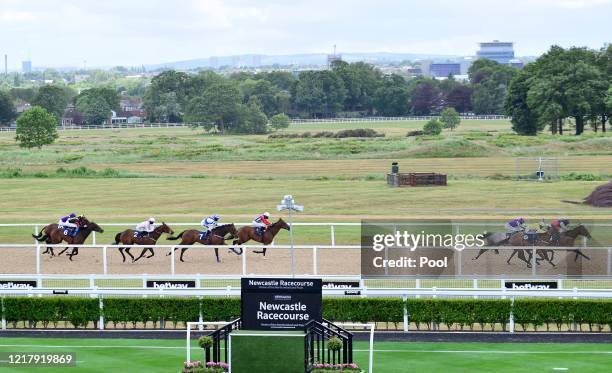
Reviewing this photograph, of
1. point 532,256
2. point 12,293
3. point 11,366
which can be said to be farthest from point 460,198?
point 11,366

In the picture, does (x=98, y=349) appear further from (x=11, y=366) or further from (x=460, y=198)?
(x=460, y=198)

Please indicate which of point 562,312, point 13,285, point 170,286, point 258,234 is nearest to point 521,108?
point 258,234

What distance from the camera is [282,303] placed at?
635 inches

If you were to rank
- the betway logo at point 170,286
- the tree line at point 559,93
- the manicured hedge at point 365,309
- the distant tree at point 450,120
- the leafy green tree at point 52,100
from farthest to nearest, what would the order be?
the leafy green tree at point 52,100 < the distant tree at point 450,120 < the tree line at point 559,93 < the betway logo at point 170,286 < the manicured hedge at point 365,309

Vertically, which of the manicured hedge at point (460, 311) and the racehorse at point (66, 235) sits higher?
the racehorse at point (66, 235)

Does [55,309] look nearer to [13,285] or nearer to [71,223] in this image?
[13,285]

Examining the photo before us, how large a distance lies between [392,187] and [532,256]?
2733cm

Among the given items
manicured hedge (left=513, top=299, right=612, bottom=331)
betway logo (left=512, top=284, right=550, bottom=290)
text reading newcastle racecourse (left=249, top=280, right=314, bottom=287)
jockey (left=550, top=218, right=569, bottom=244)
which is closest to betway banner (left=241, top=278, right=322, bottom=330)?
text reading newcastle racecourse (left=249, top=280, right=314, bottom=287)

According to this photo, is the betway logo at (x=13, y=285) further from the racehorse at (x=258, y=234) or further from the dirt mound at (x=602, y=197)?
the dirt mound at (x=602, y=197)

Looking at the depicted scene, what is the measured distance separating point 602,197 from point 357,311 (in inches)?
933

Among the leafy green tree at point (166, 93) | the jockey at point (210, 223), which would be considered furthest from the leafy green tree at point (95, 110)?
the jockey at point (210, 223)

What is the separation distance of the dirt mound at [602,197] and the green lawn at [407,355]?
23653 millimetres

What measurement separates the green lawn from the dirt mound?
23.7 m

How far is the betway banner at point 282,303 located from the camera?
1611 centimetres
